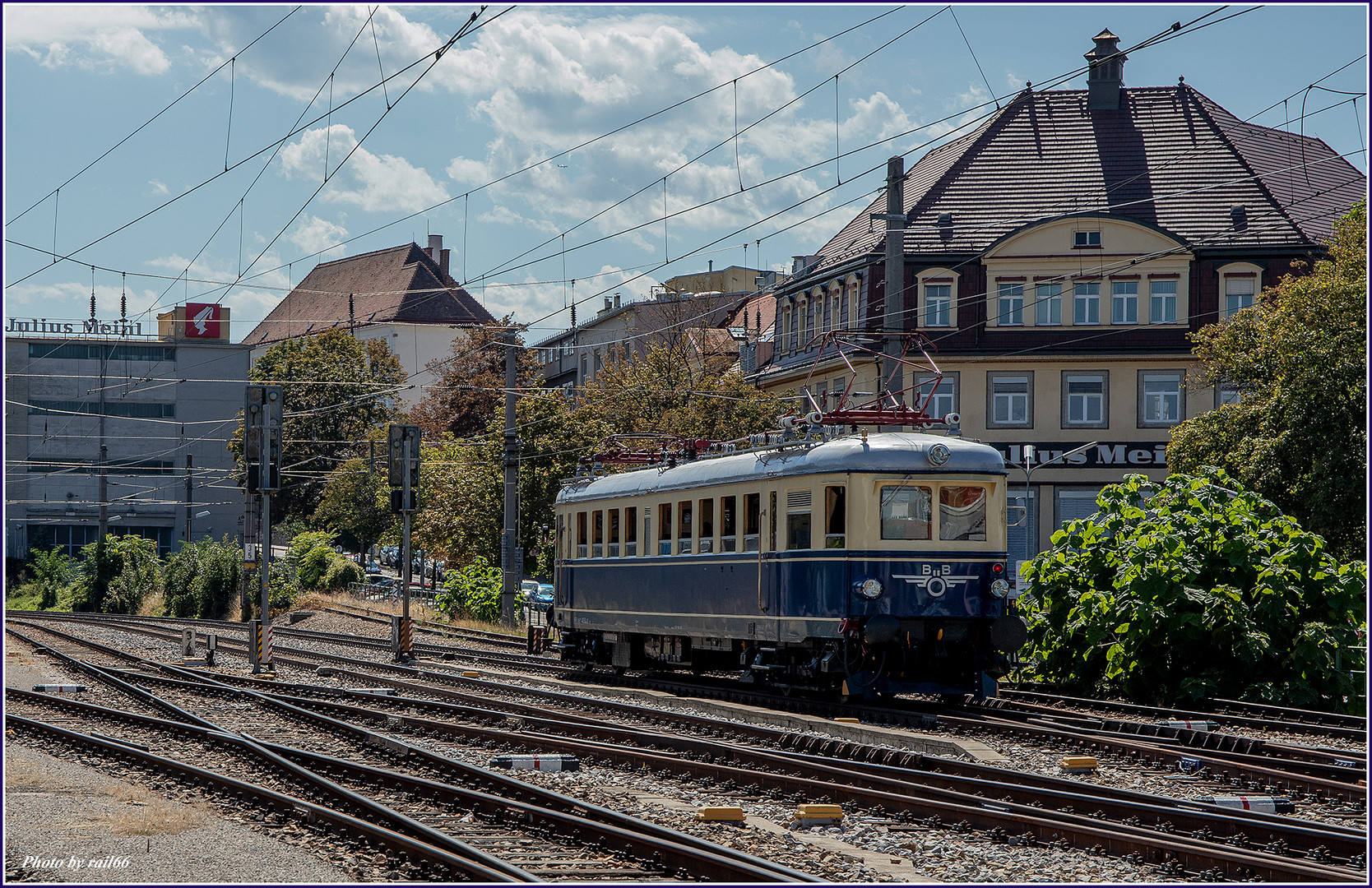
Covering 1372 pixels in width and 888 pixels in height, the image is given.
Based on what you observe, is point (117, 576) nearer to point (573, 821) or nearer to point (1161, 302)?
point (1161, 302)

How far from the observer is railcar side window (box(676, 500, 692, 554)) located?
21.5m

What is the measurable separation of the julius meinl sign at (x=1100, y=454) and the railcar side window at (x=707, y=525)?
26.2 meters

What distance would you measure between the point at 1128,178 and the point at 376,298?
6503 cm

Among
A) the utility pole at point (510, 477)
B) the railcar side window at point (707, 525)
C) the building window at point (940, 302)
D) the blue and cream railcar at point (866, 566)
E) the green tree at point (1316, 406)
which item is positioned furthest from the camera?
the building window at point (940, 302)

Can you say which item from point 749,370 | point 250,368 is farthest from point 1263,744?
point 250,368

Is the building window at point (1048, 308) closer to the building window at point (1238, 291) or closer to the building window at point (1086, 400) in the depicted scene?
the building window at point (1086, 400)

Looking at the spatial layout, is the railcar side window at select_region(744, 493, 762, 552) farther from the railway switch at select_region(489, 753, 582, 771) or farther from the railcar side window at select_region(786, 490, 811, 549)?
the railway switch at select_region(489, 753, 582, 771)

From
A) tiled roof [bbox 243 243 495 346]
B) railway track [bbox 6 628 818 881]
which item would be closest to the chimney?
railway track [bbox 6 628 818 881]

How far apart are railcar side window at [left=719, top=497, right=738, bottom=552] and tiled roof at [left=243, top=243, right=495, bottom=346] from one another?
2872 inches

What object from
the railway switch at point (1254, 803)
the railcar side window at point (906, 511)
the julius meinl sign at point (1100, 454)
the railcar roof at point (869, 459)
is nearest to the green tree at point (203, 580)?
the julius meinl sign at point (1100, 454)

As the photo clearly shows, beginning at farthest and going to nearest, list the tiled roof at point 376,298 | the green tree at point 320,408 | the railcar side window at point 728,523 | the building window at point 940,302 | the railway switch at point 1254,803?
1. the tiled roof at point 376,298
2. the green tree at point 320,408
3. the building window at point 940,302
4. the railcar side window at point 728,523
5. the railway switch at point 1254,803

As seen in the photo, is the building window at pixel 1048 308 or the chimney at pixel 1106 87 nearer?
the building window at pixel 1048 308

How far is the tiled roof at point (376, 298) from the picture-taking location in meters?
98.6

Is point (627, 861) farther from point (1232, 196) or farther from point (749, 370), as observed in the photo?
point (749, 370)
